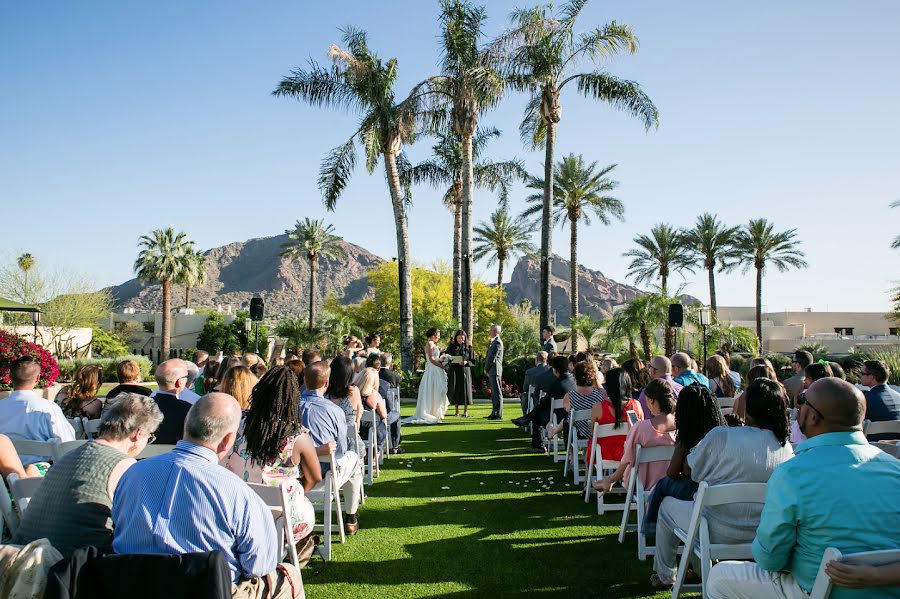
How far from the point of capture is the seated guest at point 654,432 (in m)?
5.11

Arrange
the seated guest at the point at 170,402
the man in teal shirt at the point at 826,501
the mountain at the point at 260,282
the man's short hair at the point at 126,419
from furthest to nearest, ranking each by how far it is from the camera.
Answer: the mountain at the point at 260,282 → the seated guest at the point at 170,402 → the man's short hair at the point at 126,419 → the man in teal shirt at the point at 826,501

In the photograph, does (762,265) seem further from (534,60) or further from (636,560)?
(636,560)

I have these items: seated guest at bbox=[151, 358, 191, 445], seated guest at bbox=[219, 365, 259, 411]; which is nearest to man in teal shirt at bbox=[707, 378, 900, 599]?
seated guest at bbox=[219, 365, 259, 411]

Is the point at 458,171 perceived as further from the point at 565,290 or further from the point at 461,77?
the point at 565,290

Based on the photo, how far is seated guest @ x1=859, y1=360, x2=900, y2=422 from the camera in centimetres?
641

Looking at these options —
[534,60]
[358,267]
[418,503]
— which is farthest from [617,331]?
[358,267]

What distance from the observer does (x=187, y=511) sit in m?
2.64

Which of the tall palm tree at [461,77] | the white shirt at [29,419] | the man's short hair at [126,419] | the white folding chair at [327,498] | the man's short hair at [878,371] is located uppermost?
the tall palm tree at [461,77]

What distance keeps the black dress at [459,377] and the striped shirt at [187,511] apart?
11704 mm

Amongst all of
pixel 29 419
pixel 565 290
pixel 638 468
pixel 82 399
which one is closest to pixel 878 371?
pixel 638 468

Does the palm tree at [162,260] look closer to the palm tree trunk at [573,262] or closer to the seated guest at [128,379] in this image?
the palm tree trunk at [573,262]

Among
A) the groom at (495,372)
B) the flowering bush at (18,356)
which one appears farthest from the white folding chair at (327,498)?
the flowering bush at (18,356)

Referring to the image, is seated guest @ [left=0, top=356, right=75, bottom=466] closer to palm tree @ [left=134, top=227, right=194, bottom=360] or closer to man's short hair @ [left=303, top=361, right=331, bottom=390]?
man's short hair @ [left=303, top=361, right=331, bottom=390]

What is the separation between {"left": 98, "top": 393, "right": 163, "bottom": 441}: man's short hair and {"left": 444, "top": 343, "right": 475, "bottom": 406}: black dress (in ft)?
37.1
